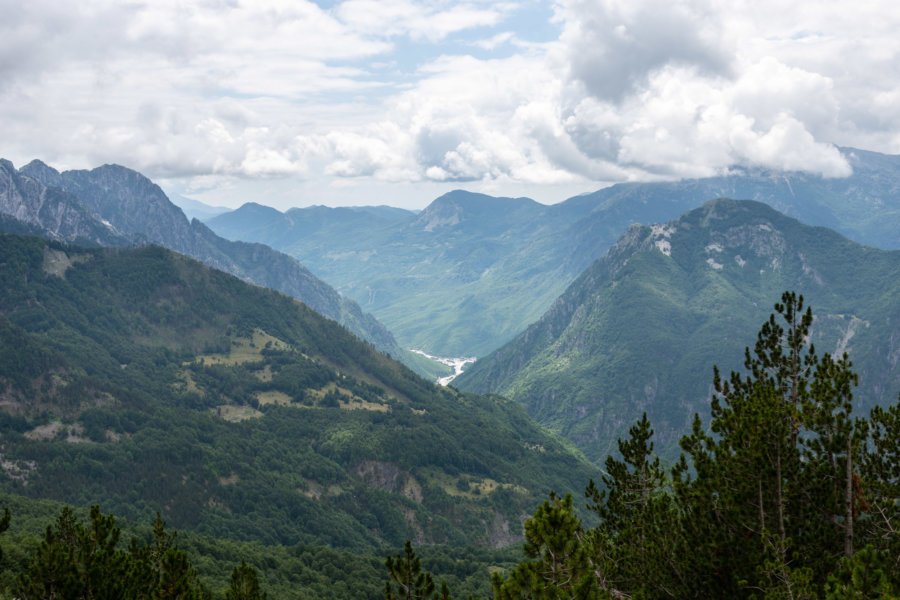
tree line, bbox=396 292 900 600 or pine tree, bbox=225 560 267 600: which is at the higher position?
tree line, bbox=396 292 900 600

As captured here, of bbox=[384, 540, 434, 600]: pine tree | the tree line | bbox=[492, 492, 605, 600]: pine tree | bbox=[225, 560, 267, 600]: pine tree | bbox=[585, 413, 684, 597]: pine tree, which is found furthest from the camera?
bbox=[225, 560, 267, 600]: pine tree

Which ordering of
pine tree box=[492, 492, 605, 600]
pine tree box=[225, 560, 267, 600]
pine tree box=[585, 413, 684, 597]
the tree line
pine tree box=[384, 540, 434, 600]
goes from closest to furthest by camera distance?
pine tree box=[492, 492, 605, 600] → the tree line → pine tree box=[384, 540, 434, 600] → pine tree box=[585, 413, 684, 597] → pine tree box=[225, 560, 267, 600]

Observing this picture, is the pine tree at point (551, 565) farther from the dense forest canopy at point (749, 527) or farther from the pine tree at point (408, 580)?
the pine tree at point (408, 580)

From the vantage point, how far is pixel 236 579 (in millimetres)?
55500

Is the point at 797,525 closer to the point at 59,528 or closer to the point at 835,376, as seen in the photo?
the point at 835,376

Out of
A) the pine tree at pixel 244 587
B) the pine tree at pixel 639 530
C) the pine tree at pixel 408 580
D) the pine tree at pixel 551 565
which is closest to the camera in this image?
the pine tree at pixel 551 565

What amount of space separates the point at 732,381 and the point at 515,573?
23.8 meters

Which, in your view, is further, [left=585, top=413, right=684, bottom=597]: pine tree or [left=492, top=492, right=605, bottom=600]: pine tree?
[left=585, top=413, right=684, bottom=597]: pine tree

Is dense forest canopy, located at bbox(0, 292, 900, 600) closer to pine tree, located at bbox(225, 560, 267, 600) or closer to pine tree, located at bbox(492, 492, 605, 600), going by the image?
pine tree, located at bbox(492, 492, 605, 600)

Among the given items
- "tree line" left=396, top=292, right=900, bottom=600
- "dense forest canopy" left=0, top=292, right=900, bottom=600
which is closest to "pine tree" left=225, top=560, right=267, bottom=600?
"dense forest canopy" left=0, top=292, right=900, bottom=600

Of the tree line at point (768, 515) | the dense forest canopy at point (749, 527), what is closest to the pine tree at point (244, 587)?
the dense forest canopy at point (749, 527)

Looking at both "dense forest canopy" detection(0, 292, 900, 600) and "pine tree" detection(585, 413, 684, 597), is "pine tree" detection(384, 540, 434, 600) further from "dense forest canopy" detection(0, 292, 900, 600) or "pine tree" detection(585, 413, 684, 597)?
"pine tree" detection(585, 413, 684, 597)

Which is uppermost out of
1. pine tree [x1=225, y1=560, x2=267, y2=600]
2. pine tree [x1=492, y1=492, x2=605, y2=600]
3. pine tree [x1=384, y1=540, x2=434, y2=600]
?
pine tree [x1=492, y1=492, x2=605, y2=600]

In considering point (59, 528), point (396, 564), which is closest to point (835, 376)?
point (396, 564)
